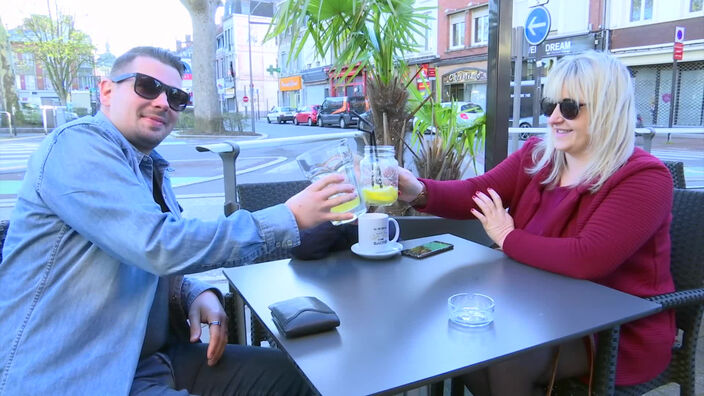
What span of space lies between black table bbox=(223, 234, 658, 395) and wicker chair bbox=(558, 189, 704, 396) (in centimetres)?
20

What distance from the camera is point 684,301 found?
1.37 metres

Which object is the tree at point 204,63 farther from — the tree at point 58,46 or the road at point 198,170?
the tree at point 58,46

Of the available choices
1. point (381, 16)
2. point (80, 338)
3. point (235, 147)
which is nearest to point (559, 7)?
point (381, 16)

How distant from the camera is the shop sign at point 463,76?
2125 cm

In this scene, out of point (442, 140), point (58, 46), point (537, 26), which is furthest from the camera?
point (58, 46)

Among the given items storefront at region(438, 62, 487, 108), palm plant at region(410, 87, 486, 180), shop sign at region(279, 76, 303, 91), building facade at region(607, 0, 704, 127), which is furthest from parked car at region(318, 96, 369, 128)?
palm plant at region(410, 87, 486, 180)

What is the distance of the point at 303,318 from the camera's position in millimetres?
1024

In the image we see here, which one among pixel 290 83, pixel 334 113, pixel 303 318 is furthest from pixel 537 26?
pixel 290 83

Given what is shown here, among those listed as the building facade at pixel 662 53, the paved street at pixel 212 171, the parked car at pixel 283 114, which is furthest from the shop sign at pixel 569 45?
the parked car at pixel 283 114

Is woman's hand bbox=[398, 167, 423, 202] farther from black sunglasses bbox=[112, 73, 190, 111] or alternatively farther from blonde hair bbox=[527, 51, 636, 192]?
black sunglasses bbox=[112, 73, 190, 111]

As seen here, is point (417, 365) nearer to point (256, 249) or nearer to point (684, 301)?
point (256, 249)

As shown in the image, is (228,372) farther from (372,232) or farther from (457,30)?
(457,30)

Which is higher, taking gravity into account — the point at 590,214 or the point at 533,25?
the point at 533,25

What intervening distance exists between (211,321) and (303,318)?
1.69ft
